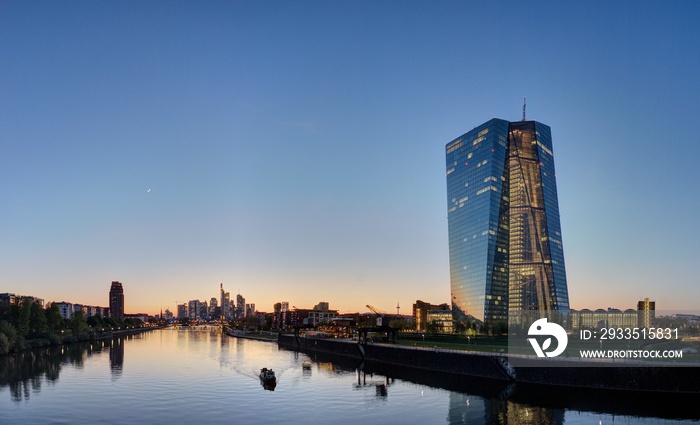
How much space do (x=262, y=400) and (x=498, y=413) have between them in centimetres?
3596

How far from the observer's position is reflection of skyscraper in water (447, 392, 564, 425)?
233 feet

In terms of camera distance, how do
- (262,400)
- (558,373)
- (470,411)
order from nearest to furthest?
(470,411), (262,400), (558,373)

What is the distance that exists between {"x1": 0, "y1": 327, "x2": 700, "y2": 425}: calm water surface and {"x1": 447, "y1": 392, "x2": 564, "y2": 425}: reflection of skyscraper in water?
130mm

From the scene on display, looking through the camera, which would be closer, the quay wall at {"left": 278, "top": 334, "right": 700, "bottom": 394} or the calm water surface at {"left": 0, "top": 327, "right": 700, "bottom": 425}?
the calm water surface at {"left": 0, "top": 327, "right": 700, "bottom": 425}

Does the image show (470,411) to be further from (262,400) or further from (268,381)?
(268,381)

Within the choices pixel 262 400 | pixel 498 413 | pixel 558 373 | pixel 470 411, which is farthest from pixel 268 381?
pixel 558 373

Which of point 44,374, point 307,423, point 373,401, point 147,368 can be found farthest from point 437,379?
point 44,374

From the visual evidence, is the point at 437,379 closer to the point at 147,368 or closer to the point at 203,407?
the point at 203,407

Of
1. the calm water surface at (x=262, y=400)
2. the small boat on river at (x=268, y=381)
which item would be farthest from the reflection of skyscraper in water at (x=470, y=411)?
the small boat on river at (x=268, y=381)

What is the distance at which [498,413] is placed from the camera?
249 feet

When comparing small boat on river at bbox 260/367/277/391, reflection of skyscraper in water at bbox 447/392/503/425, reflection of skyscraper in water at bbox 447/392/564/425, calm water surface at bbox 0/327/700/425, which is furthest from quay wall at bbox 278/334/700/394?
small boat on river at bbox 260/367/277/391

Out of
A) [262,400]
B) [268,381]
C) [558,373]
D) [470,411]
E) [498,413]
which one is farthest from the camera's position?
[268,381]

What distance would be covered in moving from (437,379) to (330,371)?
32.4 metres

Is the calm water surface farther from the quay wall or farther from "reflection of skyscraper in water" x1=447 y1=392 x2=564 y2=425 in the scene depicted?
the quay wall
